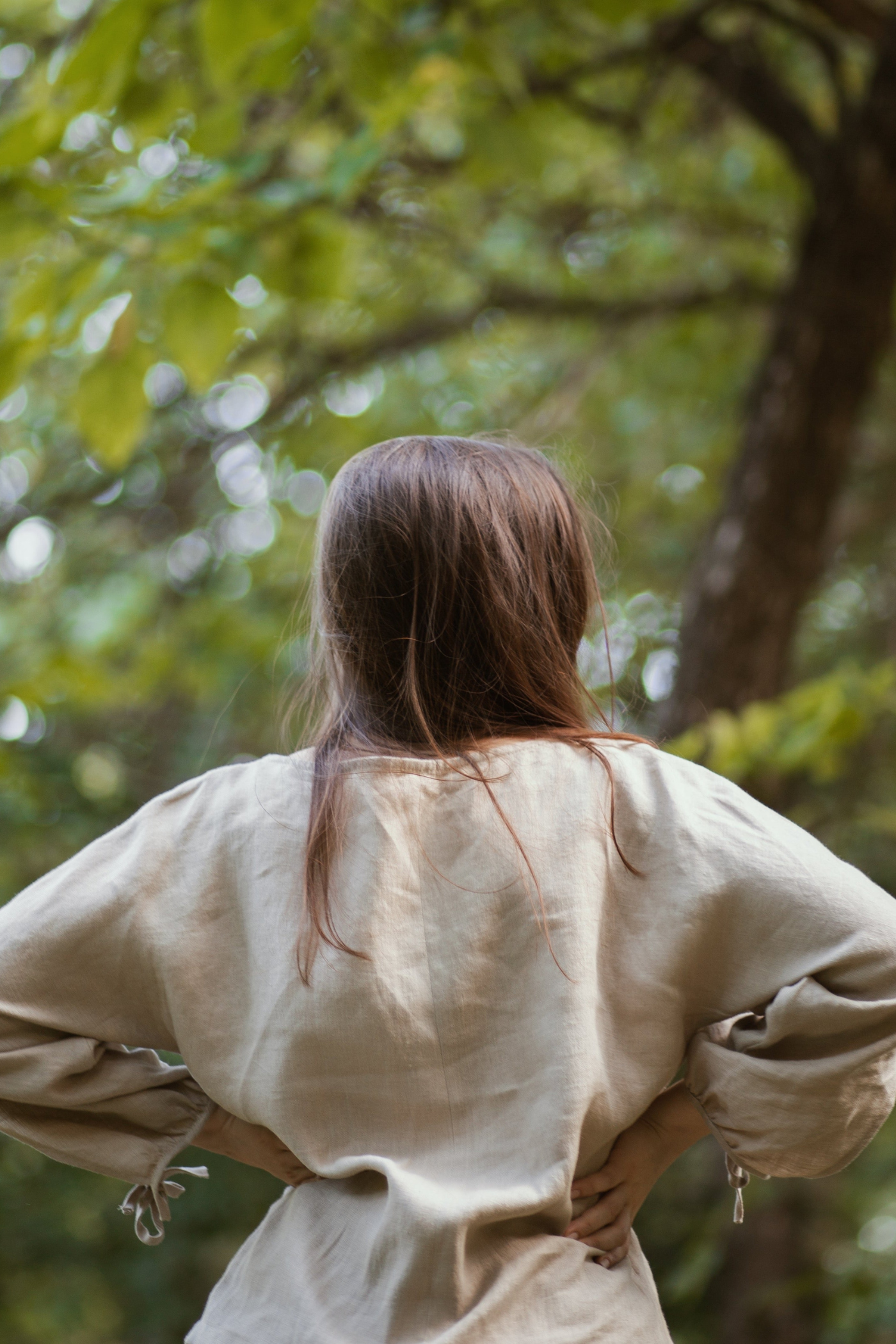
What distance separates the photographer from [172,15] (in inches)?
76.8

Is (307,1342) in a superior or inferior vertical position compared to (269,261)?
inferior

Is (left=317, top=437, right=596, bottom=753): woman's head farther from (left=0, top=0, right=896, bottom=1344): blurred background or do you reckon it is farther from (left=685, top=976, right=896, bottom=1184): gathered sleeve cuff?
(left=685, top=976, right=896, bottom=1184): gathered sleeve cuff

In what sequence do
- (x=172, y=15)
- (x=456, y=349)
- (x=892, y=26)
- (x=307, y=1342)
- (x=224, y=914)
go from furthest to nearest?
(x=456, y=349) < (x=892, y=26) < (x=172, y=15) < (x=224, y=914) < (x=307, y=1342)

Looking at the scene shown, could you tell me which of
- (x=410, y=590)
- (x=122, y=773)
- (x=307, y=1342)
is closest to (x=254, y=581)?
(x=122, y=773)

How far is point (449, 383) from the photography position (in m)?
Answer: 4.08

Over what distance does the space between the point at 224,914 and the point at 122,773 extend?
10.4 ft

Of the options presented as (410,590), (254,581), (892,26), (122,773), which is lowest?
(122,773)

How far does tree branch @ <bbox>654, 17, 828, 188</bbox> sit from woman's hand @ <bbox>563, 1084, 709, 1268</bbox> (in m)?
2.34

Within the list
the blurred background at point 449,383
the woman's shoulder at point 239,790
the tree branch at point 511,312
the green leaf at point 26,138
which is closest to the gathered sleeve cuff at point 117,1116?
the woman's shoulder at point 239,790

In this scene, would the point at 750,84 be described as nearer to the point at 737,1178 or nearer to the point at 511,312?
the point at 511,312

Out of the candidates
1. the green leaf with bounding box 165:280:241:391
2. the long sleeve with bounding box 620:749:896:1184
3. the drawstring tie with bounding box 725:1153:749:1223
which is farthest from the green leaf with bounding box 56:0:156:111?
the drawstring tie with bounding box 725:1153:749:1223

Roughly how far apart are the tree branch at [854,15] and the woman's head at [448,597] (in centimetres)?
202

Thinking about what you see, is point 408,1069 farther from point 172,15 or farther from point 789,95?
point 789,95

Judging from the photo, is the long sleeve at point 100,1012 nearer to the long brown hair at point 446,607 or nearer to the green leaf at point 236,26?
the long brown hair at point 446,607
